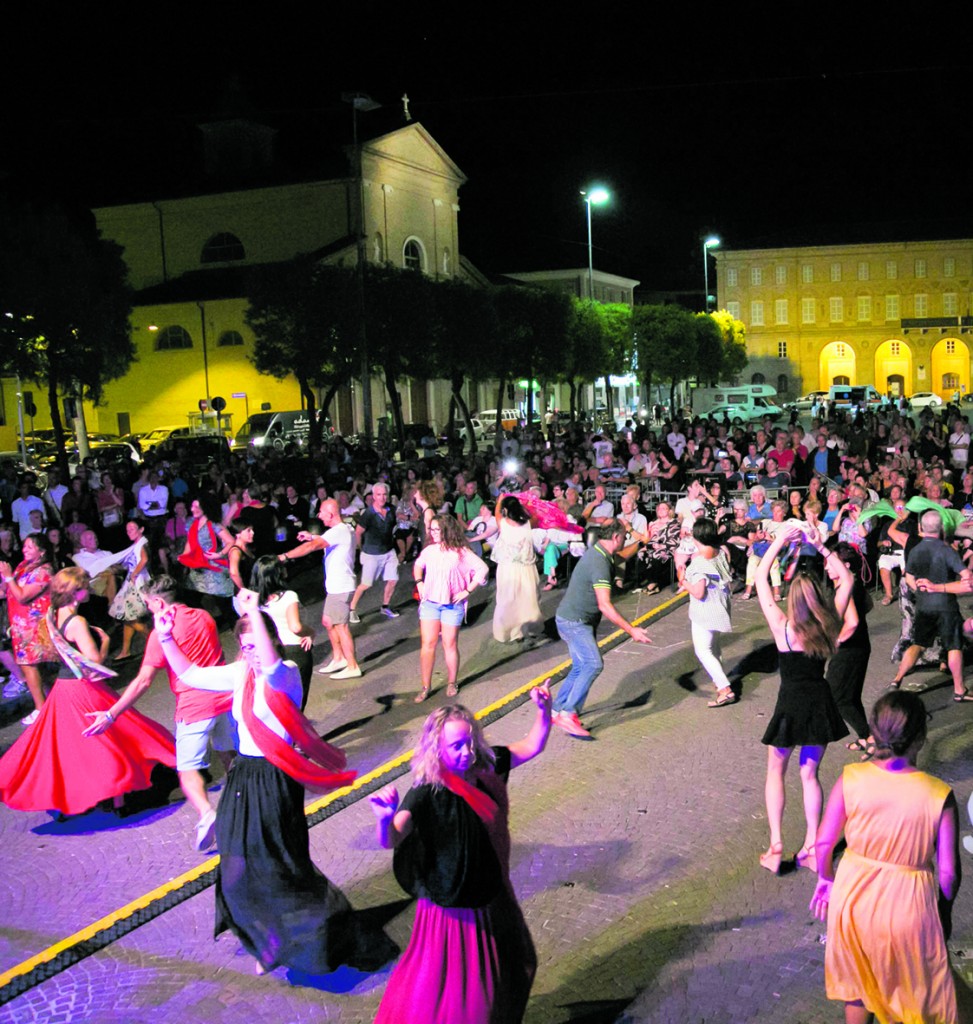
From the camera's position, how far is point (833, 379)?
303 ft

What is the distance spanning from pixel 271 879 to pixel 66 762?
235 centimetres

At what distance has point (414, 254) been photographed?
190 ft

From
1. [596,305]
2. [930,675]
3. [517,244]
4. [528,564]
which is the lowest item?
[930,675]

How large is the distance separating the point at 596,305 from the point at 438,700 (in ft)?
155

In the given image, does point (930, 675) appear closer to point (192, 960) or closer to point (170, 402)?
point (192, 960)

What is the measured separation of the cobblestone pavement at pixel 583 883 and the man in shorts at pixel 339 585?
2.67 ft

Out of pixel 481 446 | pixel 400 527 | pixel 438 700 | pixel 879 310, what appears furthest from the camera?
pixel 879 310

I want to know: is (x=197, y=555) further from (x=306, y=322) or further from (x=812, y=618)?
(x=306, y=322)

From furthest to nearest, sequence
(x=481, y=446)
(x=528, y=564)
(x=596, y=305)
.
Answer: (x=596, y=305)
(x=481, y=446)
(x=528, y=564)

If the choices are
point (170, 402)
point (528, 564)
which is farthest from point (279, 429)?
point (528, 564)

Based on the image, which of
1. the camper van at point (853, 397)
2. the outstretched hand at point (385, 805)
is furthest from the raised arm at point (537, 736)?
the camper van at point (853, 397)

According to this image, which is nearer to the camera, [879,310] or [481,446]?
[481,446]

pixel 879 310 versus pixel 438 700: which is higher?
pixel 879 310

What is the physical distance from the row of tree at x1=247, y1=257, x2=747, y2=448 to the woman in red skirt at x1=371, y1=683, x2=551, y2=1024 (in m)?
27.9
